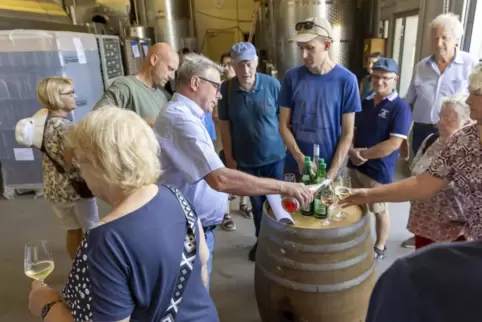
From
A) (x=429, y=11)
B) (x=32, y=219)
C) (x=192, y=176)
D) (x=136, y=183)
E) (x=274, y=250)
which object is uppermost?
(x=429, y=11)

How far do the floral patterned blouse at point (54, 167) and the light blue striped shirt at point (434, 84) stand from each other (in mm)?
2861

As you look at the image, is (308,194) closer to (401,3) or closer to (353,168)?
(353,168)

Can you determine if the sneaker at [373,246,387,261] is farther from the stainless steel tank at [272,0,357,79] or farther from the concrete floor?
the stainless steel tank at [272,0,357,79]

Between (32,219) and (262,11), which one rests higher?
(262,11)

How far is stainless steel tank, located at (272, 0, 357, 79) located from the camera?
18.4ft

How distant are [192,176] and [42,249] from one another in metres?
0.61

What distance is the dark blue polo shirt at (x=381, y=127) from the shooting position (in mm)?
2395

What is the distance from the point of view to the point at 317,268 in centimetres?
165

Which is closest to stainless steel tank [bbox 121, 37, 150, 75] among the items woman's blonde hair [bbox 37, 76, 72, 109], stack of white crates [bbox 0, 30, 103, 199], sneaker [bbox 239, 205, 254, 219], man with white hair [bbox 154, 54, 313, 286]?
stack of white crates [bbox 0, 30, 103, 199]

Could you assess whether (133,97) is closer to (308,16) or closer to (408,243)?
(408,243)

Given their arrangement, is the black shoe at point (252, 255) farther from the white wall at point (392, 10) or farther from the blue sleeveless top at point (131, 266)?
the white wall at point (392, 10)

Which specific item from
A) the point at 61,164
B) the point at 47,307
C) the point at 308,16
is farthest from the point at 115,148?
the point at 308,16

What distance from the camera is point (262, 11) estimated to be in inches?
275

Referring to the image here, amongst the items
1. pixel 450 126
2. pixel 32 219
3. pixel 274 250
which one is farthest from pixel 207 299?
pixel 32 219
